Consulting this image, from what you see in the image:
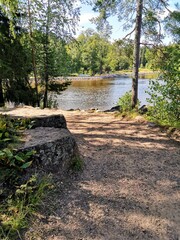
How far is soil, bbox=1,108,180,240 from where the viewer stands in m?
2.05

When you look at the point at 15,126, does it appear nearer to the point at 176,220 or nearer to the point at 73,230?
the point at 73,230

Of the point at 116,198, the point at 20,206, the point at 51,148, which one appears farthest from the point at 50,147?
the point at 116,198

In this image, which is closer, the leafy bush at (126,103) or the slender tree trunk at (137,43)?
the slender tree trunk at (137,43)

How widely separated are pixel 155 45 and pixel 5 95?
20.5 feet

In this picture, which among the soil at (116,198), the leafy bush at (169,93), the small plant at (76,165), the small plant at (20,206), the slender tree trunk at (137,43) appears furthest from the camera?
the slender tree trunk at (137,43)

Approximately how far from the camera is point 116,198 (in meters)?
2.53

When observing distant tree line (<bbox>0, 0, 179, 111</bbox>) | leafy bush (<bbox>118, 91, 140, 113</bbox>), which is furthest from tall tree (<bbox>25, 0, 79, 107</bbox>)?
leafy bush (<bbox>118, 91, 140, 113</bbox>)

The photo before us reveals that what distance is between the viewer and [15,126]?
→ 3264 mm

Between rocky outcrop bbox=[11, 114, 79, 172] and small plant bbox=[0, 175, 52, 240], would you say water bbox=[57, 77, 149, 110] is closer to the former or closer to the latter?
rocky outcrop bbox=[11, 114, 79, 172]

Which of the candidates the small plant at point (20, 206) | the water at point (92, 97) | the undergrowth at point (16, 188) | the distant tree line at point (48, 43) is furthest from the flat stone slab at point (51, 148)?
the water at point (92, 97)

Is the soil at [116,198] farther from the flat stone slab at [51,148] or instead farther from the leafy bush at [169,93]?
the leafy bush at [169,93]

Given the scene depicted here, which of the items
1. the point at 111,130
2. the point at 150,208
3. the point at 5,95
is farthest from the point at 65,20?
the point at 150,208

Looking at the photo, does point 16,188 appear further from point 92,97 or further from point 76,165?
point 92,97

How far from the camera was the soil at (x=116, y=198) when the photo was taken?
2.05 meters
